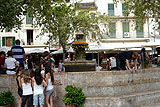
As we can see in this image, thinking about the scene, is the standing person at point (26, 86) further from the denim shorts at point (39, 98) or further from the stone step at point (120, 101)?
the stone step at point (120, 101)

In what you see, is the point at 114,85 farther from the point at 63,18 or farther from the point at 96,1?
the point at 96,1

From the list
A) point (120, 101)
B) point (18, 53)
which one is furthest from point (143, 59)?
point (18, 53)

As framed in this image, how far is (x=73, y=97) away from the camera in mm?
7922

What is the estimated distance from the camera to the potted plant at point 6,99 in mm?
8289

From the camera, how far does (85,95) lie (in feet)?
28.3

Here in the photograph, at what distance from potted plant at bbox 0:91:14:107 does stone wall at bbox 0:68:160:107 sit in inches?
10.6

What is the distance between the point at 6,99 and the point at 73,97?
256 cm

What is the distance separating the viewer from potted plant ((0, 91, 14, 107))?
829 cm

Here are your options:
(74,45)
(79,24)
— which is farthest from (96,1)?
(74,45)

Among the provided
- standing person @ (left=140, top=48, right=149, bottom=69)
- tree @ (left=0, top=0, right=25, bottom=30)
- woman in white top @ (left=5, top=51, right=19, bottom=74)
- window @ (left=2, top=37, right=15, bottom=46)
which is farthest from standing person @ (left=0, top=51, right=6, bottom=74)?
window @ (left=2, top=37, right=15, bottom=46)

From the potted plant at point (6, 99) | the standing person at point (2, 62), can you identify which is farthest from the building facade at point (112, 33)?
the potted plant at point (6, 99)

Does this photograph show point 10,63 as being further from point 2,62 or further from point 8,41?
point 8,41

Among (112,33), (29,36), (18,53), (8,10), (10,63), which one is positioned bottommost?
(10,63)

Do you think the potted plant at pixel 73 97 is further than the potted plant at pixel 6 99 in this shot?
No
